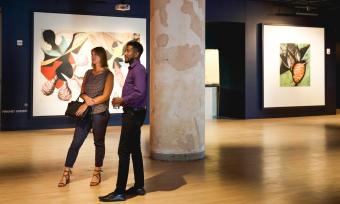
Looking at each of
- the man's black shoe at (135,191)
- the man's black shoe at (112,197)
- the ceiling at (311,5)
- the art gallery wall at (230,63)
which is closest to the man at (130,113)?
the man's black shoe at (112,197)

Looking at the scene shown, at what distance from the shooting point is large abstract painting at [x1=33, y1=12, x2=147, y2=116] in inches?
499

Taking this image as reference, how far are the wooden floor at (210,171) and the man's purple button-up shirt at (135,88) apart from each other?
1.03 m

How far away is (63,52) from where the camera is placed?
12922 mm

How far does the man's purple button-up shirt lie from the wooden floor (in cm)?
103

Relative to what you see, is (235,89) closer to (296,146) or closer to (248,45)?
(248,45)

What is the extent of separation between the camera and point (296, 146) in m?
9.66

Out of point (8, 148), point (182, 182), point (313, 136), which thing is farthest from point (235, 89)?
point (182, 182)

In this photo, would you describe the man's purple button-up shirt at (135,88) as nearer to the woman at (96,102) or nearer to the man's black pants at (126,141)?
the man's black pants at (126,141)

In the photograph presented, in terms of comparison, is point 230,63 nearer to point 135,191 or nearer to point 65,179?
point 65,179

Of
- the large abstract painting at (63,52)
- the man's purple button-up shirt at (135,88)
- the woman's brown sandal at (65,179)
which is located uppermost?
the large abstract painting at (63,52)

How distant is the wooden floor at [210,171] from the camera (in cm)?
561

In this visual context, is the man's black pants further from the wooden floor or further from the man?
the wooden floor

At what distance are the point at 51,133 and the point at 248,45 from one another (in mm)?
7042

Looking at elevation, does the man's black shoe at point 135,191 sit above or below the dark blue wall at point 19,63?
below
